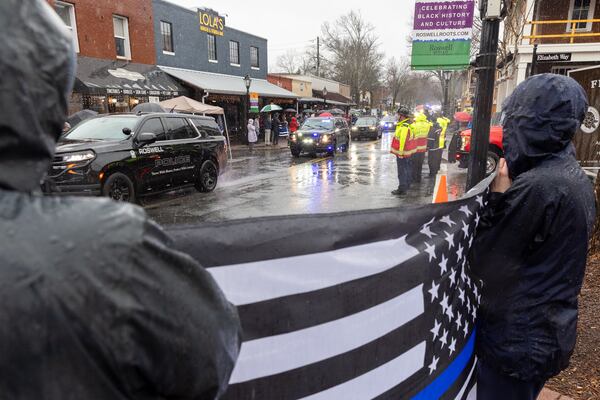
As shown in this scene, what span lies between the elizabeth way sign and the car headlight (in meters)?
6.10

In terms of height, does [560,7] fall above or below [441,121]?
above

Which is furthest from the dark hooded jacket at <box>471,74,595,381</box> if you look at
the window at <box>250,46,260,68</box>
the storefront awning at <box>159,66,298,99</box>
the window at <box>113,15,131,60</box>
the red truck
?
the window at <box>250,46,260,68</box>

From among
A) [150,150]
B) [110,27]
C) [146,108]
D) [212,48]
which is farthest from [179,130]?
[212,48]

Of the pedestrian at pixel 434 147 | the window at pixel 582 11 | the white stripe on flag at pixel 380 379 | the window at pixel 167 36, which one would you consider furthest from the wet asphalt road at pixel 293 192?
the window at pixel 582 11

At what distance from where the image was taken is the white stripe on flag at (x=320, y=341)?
4.83 ft

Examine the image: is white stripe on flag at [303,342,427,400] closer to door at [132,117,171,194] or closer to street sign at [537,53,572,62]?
door at [132,117,171,194]

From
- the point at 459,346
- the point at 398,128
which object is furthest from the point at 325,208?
the point at 459,346

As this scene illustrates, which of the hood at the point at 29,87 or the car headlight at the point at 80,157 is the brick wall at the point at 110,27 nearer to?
the car headlight at the point at 80,157

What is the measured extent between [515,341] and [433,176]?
1212cm

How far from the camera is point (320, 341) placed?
1596 millimetres

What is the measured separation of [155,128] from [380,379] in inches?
350

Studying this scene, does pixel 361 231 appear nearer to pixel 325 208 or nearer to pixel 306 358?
pixel 306 358

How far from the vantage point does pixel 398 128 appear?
34.4 ft

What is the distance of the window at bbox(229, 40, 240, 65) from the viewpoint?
28.3m
